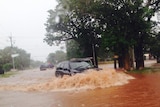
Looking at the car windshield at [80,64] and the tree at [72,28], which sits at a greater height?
the tree at [72,28]

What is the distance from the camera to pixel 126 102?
37.4ft

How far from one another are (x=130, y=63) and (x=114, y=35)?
15.4 ft

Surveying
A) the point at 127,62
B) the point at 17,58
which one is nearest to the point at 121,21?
the point at 127,62

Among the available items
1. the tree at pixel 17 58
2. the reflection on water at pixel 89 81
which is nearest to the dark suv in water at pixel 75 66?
the reflection on water at pixel 89 81

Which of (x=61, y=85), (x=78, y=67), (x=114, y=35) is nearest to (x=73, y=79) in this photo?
(x=61, y=85)

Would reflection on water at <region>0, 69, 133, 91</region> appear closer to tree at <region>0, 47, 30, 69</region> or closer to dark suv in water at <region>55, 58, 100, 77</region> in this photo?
dark suv in water at <region>55, 58, 100, 77</region>

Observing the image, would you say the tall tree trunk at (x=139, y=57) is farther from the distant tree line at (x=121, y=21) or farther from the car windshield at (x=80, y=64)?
the car windshield at (x=80, y=64)

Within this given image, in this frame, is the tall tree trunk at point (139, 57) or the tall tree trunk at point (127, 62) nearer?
the tall tree trunk at point (127, 62)

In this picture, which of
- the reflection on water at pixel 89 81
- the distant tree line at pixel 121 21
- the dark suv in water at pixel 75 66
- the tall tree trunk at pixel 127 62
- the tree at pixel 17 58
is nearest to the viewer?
the reflection on water at pixel 89 81

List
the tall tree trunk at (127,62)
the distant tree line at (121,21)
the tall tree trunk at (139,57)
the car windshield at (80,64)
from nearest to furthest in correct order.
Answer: the car windshield at (80,64), the distant tree line at (121,21), the tall tree trunk at (127,62), the tall tree trunk at (139,57)

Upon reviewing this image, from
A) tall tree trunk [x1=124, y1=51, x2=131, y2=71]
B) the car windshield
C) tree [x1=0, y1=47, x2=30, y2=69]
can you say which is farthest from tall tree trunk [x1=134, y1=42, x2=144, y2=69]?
tree [x1=0, y1=47, x2=30, y2=69]

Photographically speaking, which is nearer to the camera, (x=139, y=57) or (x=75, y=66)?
(x=75, y=66)

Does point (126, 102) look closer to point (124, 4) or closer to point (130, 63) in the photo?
point (124, 4)

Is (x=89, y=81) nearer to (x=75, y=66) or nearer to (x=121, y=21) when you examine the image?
(x=75, y=66)
